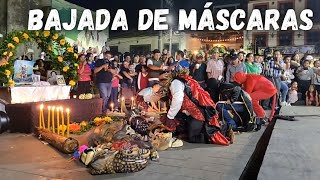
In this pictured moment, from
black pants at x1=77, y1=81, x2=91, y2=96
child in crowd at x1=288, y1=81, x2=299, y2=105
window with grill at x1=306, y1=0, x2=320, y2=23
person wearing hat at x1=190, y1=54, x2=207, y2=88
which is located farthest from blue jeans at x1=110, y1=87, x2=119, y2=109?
window with grill at x1=306, y1=0, x2=320, y2=23

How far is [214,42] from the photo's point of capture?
91.4 ft

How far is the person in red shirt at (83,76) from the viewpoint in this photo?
860cm

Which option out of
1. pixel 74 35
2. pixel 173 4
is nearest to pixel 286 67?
pixel 74 35

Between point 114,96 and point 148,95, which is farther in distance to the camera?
point 114,96

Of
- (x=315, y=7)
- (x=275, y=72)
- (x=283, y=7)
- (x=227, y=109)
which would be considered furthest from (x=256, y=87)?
(x=283, y=7)

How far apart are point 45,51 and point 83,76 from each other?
137 centimetres

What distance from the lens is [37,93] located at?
6.65 metres

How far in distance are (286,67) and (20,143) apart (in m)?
8.90

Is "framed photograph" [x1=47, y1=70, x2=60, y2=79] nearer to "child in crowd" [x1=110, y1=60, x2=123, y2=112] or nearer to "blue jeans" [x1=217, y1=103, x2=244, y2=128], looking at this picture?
"child in crowd" [x1=110, y1=60, x2=123, y2=112]

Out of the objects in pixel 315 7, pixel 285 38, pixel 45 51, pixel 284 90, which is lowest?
pixel 284 90

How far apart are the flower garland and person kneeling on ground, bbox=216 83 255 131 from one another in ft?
12.1

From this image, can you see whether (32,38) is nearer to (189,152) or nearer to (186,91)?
(186,91)

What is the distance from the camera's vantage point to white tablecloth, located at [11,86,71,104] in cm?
634

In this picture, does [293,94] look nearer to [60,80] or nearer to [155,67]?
[155,67]
